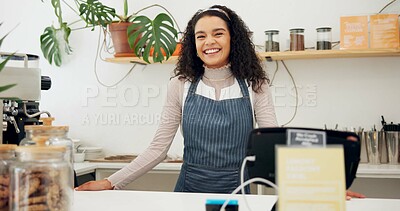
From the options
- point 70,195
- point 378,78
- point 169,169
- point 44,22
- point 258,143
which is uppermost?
point 44,22

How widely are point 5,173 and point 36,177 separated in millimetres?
121

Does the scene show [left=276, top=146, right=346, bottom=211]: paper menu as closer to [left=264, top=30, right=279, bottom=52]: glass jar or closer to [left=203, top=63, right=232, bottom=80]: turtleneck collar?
[left=203, top=63, right=232, bottom=80]: turtleneck collar

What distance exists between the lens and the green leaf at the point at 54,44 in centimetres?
366

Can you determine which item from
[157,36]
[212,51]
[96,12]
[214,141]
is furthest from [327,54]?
[96,12]

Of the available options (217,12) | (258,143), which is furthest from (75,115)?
(258,143)

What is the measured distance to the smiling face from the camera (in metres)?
2.09

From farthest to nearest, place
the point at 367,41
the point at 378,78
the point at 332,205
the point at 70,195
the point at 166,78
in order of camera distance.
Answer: the point at 166,78 < the point at 378,78 < the point at 367,41 < the point at 70,195 < the point at 332,205

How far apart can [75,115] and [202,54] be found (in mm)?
2085

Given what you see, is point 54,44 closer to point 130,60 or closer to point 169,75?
point 130,60

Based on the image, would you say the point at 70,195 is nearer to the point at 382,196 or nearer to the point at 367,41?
the point at 367,41

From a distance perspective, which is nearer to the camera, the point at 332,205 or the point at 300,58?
the point at 332,205

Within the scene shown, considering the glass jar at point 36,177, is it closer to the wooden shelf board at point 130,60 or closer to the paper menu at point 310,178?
the paper menu at point 310,178

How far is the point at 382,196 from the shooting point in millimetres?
3281

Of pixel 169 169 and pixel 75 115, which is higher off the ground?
pixel 75 115
